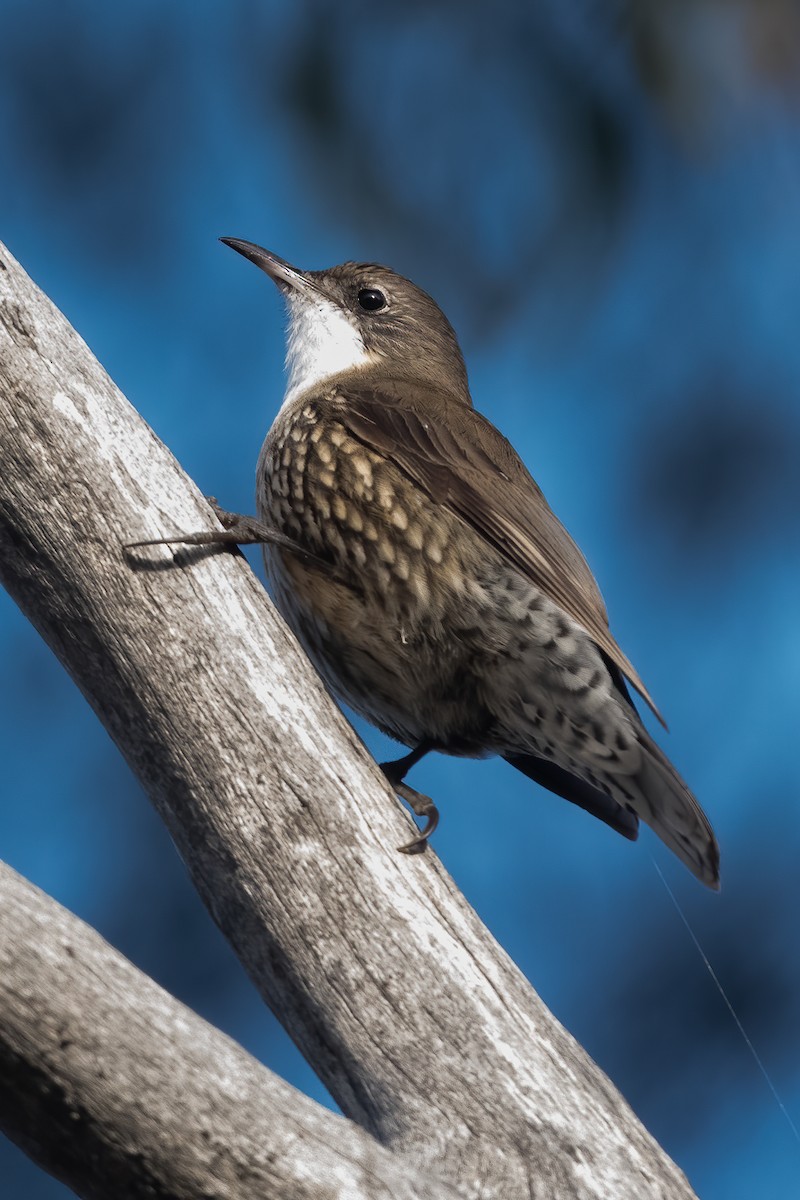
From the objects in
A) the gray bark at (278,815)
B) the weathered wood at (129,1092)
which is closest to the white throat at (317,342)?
the gray bark at (278,815)

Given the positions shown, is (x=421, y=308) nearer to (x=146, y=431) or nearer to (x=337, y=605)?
(x=337, y=605)

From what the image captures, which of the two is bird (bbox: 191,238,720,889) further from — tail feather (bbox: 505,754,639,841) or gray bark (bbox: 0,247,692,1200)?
gray bark (bbox: 0,247,692,1200)

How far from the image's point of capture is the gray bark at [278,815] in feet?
6.89

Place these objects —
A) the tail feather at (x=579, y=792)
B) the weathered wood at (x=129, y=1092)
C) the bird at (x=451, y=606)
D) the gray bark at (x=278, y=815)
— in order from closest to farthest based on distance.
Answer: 1. the weathered wood at (x=129, y=1092)
2. the gray bark at (x=278, y=815)
3. the bird at (x=451, y=606)
4. the tail feather at (x=579, y=792)

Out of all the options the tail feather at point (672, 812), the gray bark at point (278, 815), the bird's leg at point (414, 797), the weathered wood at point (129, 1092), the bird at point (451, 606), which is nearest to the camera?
the weathered wood at point (129, 1092)

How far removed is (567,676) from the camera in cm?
291

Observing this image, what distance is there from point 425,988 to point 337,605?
3.29 feet

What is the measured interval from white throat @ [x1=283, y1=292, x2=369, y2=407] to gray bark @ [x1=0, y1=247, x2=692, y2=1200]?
135cm

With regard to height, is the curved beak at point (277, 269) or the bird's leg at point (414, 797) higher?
the curved beak at point (277, 269)

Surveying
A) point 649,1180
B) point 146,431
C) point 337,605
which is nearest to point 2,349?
point 146,431

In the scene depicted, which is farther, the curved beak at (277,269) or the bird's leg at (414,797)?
the curved beak at (277,269)

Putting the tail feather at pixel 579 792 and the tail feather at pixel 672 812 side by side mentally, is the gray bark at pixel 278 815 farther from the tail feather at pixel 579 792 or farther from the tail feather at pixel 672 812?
the tail feather at pixel 579 792

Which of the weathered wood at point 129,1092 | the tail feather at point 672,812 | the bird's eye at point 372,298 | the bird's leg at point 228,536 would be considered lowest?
the weathered wood at point 129,1092

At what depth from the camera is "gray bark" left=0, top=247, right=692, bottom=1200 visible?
210cm
